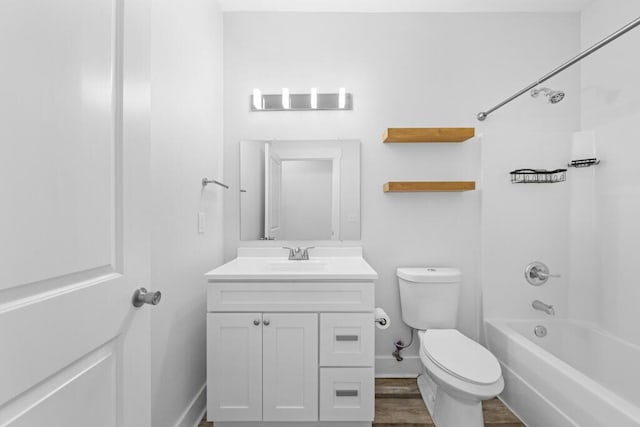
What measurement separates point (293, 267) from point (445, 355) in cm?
96

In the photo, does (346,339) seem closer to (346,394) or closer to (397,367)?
(346,394)

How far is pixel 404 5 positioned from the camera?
2.16 m

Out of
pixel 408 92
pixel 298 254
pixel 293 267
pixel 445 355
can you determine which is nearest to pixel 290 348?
pixel 293 267

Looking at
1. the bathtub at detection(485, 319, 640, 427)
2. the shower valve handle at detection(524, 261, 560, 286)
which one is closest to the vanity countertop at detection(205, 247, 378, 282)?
the bathtub at detection(485, 319, 640, 427)

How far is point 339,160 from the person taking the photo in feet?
7.33

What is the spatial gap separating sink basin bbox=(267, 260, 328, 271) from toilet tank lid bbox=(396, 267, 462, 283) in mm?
524

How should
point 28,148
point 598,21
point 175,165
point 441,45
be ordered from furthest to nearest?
point 441,45, point 598,21, point 175,165, point 28,148

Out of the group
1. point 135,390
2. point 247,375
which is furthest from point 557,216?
point 135,390

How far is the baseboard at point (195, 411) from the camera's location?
64.7 inches

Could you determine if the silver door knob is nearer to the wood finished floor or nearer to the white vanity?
the white vanity

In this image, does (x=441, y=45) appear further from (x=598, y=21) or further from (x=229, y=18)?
(x=229, y=18)

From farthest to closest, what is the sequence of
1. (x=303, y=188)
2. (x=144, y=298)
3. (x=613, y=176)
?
(x=303, y=188)
(x=613, y=176)
(x=144, y=298)

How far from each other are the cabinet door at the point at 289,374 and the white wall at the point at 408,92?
75 cm

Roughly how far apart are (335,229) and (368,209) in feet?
0.88
